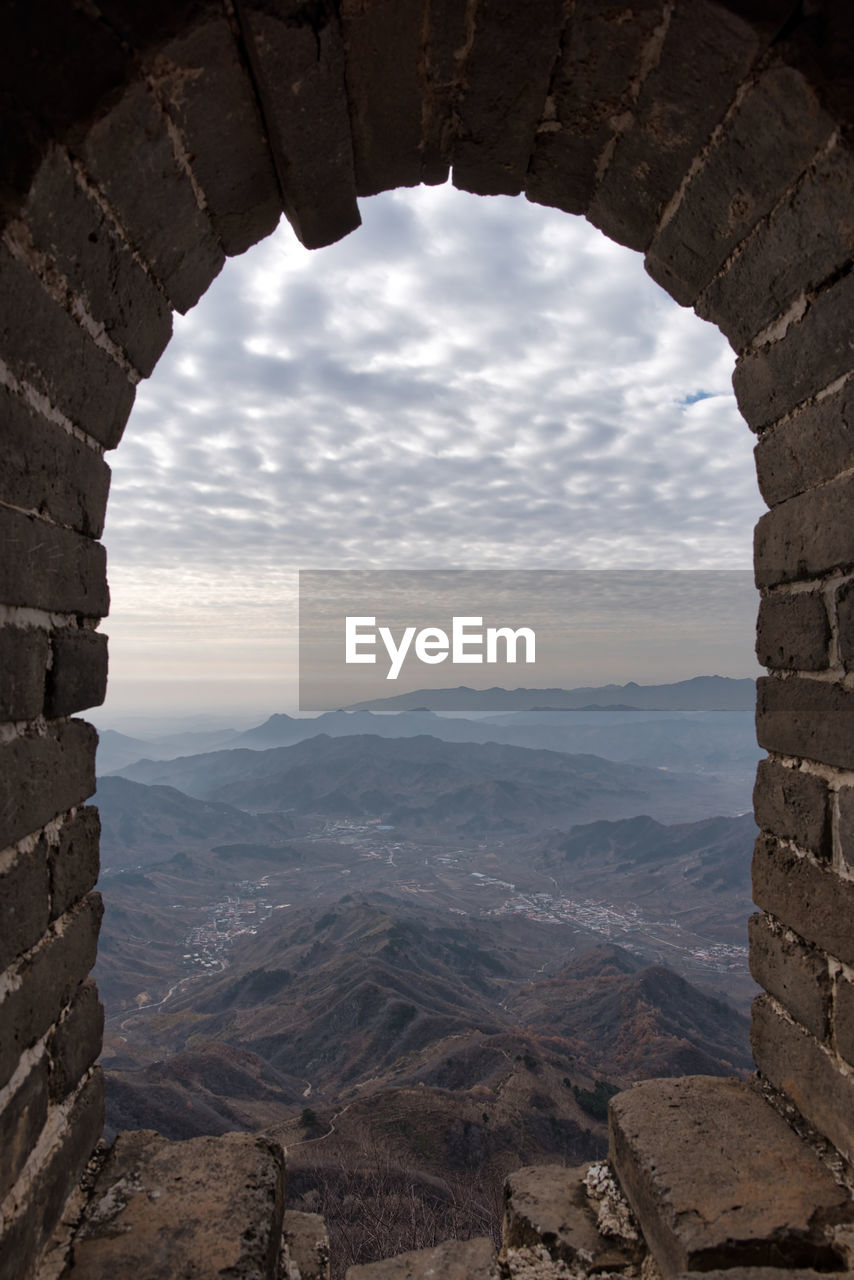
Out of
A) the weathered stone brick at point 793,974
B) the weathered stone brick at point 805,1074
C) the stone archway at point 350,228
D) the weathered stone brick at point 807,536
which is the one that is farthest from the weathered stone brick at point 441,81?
the weathered stone brick at point 805,1074

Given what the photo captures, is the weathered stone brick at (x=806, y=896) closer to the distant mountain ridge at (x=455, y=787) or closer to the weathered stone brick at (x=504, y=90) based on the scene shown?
the weathered stone brick at (x=504, y=90)

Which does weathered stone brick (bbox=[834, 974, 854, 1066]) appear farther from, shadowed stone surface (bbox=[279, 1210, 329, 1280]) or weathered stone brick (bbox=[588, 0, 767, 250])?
weathered stone brick (bbox=[588, 0, 767, 250])

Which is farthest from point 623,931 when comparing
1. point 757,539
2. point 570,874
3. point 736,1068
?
point 757,539

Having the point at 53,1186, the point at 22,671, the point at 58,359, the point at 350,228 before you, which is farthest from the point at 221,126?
the point at 53,1186

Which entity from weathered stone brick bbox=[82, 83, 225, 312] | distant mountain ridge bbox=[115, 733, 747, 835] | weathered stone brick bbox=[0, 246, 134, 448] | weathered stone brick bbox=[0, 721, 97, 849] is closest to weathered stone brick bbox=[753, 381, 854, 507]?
weathered stone brick bbox=[82, 83, 225, 312]

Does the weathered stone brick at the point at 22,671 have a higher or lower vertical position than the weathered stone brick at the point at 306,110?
lower

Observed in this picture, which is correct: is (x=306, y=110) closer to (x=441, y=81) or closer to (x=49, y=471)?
(x=441, y=81)
